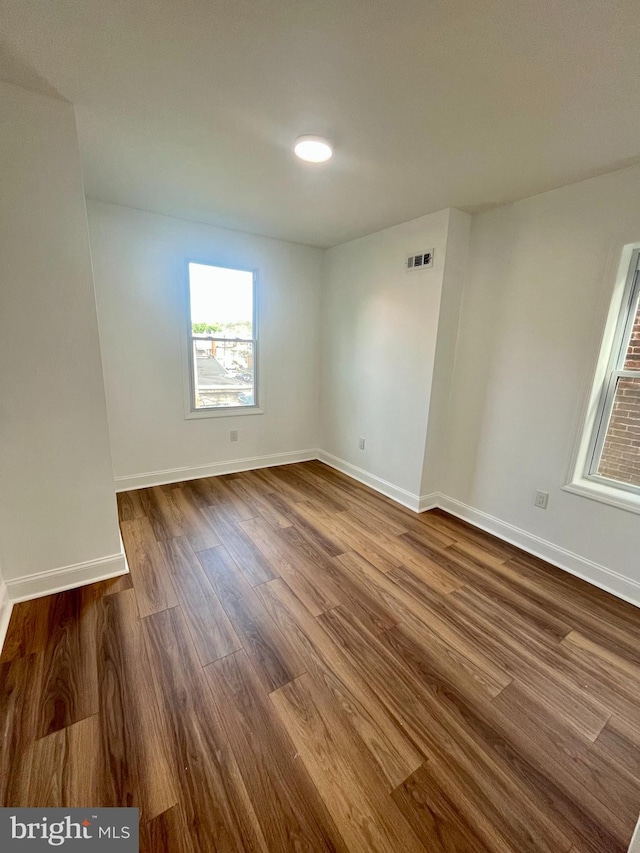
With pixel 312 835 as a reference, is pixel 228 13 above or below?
above

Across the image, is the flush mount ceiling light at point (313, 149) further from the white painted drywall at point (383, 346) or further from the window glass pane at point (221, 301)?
the window glass pane at point (221, 301)

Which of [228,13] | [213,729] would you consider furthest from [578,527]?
[228,13]

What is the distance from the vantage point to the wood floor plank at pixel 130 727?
1.06 m

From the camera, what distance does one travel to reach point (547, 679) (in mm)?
1523

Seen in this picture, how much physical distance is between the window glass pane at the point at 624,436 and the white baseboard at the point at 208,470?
9.65 ft

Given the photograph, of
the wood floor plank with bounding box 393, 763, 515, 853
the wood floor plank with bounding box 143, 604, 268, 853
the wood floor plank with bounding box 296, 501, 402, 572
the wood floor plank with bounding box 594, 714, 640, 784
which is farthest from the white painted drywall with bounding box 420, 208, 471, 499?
the wood floor plank with bounding box 143, 604, 268, 853

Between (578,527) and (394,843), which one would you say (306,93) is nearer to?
(394,843)

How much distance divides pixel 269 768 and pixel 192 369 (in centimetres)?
305

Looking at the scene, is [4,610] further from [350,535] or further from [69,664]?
[350,535]

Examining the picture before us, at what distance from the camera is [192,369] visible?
3.41m

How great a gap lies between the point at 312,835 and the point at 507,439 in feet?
7.98

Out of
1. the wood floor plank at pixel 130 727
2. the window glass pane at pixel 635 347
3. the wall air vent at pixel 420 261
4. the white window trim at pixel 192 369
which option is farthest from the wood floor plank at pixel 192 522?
the window glass pane at pixel 635 347

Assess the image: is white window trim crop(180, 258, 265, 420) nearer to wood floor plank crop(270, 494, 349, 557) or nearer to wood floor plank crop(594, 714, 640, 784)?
wood floor plank crop(270, 494, 349, 557)

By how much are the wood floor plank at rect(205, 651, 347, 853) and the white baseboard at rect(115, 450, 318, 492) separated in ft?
7.48
